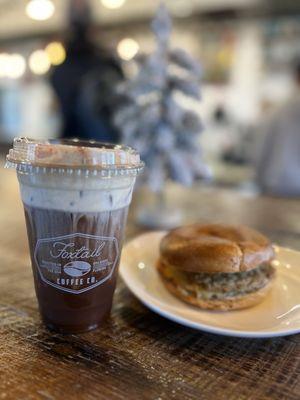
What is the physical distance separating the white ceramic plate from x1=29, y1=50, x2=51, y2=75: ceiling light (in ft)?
21.1

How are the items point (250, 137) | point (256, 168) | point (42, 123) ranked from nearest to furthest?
point (256, 168) → point (250, 137) → point (42, 123)

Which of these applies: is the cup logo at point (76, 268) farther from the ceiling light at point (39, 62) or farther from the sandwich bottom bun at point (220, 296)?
the ceiling light at point (39, 62)

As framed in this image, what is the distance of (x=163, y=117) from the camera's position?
1.18 metres

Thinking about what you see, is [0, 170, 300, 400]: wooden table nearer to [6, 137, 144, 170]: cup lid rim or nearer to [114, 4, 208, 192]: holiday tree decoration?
[6, 137, 144, 170]: cup lid rim

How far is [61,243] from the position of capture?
0.51 meters

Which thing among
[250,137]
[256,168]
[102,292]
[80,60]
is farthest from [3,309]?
[250,137]

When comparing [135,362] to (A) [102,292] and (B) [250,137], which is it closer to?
(A) [102,292]

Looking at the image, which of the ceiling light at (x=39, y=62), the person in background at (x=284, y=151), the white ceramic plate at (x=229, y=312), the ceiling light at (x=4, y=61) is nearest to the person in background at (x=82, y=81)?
the person in background at (x=284, y=151)

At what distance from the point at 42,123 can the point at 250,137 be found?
5.12m

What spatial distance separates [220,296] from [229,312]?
0.03 metres

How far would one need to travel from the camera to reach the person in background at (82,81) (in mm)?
2176

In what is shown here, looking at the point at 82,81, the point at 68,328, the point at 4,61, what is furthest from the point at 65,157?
the point at 4,61

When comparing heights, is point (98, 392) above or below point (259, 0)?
below

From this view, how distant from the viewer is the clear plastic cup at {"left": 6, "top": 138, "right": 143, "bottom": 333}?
0.49m
